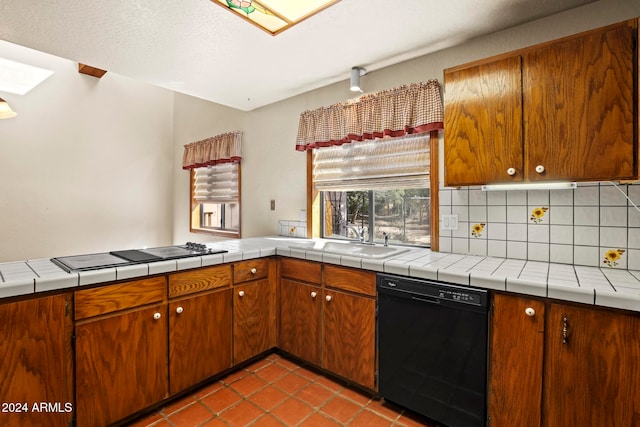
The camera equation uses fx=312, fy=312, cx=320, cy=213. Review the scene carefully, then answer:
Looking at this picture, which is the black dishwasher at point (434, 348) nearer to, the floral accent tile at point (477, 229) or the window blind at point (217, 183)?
the floral accent tile at point (477, 229)

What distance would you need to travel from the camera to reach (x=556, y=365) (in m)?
1.41

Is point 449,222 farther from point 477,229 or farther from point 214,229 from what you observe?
point 214,229

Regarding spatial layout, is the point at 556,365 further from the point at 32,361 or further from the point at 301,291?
the point at 32,361

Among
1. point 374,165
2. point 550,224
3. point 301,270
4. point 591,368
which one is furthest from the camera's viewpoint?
point 374,165

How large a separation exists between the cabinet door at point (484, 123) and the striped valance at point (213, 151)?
261 centimetres

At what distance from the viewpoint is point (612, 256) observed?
1729 mm

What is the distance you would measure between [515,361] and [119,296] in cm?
206

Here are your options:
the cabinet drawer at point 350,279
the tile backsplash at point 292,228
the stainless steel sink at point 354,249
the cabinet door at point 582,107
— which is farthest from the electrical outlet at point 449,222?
the tile backsplash at point 292,228

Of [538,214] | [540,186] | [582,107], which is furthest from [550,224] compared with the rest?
[582,107]

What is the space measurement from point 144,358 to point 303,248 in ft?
4.01

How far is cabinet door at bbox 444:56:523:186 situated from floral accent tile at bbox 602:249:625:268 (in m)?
0.65

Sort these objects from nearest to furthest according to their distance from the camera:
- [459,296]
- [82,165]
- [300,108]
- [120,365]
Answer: [459,296] < [120,365] < [300,108] < [82,165]

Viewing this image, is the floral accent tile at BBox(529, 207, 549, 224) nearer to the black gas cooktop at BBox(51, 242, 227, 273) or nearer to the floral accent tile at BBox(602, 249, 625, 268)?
the floral accent tile at BBox(602, 249, 625, 268)

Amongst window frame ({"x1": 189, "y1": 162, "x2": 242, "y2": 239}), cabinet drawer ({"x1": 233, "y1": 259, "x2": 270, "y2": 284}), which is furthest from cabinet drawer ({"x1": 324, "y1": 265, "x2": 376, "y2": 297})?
window frame ({"x1": 189, "y1": 162, "x2": 242, "y2": 239})
